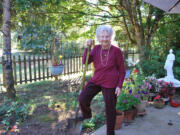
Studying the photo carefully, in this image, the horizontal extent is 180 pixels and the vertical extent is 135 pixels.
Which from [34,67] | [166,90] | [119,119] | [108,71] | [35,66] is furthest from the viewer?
[35,66]

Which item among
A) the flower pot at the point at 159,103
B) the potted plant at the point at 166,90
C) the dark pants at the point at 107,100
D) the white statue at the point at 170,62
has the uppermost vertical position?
the white statue at the point at 170,62

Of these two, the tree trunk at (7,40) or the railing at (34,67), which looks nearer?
the tree trunk at (7,40)

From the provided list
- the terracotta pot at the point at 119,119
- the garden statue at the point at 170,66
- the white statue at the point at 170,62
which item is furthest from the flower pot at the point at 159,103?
the terracotta pot at the point at 119,119

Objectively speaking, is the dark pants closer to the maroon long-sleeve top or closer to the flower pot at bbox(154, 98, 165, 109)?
the maroon long-sleeve top

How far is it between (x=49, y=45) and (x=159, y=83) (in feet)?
15.0

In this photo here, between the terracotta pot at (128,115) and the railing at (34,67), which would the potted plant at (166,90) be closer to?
the terracotta pot at (128,115)

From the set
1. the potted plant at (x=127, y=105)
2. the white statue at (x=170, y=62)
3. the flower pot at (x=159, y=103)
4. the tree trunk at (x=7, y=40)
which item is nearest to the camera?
the potted plant at (x=127, y=105)

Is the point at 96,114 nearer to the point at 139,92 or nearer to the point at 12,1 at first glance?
the point at 139,92

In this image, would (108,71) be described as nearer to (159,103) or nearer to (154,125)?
(154,125)

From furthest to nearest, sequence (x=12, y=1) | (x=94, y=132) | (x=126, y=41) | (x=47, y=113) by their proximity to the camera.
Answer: (x=126, y=41), (x=12, y=1), (x=47, y=113), (x=94, y=132)

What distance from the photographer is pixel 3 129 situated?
305cm

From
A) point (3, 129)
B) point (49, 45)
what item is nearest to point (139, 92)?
point (3, 129)

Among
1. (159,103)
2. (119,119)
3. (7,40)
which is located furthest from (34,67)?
(119,119)

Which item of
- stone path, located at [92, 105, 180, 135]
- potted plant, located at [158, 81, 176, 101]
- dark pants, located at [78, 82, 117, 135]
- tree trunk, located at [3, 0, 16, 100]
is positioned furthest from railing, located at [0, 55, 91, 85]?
potted plant, located at [158, 81, 176, 101]
